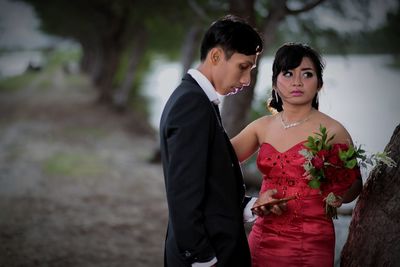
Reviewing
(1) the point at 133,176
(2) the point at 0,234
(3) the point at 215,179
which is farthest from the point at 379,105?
(3) the point at 215,179

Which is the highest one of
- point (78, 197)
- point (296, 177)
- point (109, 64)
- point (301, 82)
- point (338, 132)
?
point (109, 64)

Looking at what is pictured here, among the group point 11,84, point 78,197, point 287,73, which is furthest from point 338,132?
point 11,84

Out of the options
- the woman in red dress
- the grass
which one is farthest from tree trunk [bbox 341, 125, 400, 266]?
the grass

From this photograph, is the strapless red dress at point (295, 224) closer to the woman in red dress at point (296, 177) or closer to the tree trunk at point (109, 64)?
the woman in red dress at point (296, 177)

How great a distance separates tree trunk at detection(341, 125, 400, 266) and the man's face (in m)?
1.06

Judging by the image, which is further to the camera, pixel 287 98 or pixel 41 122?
pixel 41 122

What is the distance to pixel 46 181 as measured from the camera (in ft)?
29.9

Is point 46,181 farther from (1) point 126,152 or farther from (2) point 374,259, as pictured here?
(2) point 374,259

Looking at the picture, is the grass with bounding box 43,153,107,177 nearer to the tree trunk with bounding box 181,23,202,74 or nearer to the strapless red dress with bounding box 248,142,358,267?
the tree trunk with bounding box 181,23,202,74

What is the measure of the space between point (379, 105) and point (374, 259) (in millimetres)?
21033

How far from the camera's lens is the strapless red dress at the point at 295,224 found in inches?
99.0

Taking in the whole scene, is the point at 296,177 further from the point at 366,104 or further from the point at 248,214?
the point at 366,104

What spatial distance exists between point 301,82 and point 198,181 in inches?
39.6

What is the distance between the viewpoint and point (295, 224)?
256 centimetres
